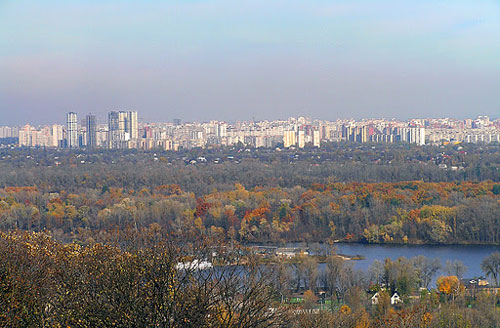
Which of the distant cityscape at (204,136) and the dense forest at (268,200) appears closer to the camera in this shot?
the dense forest at (268,200)

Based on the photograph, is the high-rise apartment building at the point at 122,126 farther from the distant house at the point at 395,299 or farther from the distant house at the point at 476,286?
the distant house at the point at 395,299

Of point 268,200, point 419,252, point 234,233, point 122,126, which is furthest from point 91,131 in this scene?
point 419,252

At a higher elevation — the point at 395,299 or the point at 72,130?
the point at 72,130

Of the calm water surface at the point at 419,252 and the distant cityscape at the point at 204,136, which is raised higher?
A: the distant cityscape at the point at 204,136

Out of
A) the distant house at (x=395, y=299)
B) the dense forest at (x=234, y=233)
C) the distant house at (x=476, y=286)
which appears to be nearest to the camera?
the dense forest at (x=234, y=233)

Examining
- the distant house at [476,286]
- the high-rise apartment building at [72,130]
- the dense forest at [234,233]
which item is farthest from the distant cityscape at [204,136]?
the distant house at [476,286]

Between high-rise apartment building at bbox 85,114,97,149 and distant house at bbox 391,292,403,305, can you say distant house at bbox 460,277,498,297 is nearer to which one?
distant house at bbox 391,292,403,305

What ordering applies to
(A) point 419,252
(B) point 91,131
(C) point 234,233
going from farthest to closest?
(B) point 91,131 → (C) point 234,233 → (A) point 419,252

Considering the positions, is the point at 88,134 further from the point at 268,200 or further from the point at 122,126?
the point at 268,200

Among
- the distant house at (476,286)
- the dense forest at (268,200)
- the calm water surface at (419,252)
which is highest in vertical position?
the dense forest at (268,200)

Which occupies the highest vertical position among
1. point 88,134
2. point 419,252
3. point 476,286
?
point 88,134
